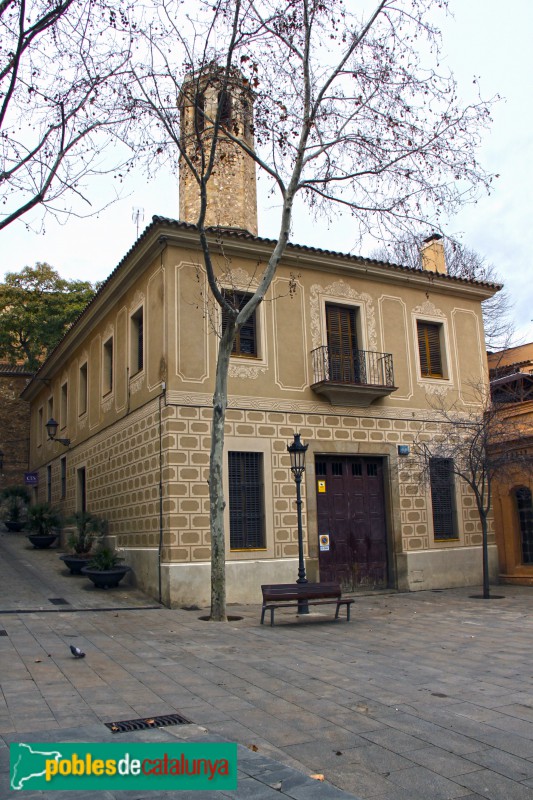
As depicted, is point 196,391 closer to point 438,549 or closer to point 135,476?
point 135,476

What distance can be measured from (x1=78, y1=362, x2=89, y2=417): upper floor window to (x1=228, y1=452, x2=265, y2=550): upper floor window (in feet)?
26.2

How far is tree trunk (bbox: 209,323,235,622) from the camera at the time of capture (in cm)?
1110

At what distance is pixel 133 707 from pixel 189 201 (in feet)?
52.4

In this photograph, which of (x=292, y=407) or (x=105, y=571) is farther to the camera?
(x=292, y=407)

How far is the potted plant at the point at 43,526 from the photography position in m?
21.2

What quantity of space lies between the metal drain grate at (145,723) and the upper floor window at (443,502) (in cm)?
1179

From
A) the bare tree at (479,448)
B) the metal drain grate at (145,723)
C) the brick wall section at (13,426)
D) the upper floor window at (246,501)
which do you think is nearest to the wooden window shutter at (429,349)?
the bare tree at (479,448)

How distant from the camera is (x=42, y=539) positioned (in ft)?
69.3

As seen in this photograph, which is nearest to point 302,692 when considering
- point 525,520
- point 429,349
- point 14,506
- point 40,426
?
point 525,520

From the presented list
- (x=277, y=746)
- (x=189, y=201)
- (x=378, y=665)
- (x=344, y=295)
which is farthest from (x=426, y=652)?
(x=189, y=201)

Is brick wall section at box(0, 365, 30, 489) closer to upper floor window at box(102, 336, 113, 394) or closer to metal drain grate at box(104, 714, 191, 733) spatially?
upper floor window at box(102, 336, 113, 394)

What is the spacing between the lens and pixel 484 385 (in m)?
17.9

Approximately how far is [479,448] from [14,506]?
63.4 feet

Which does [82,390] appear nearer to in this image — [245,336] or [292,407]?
[245,336]
